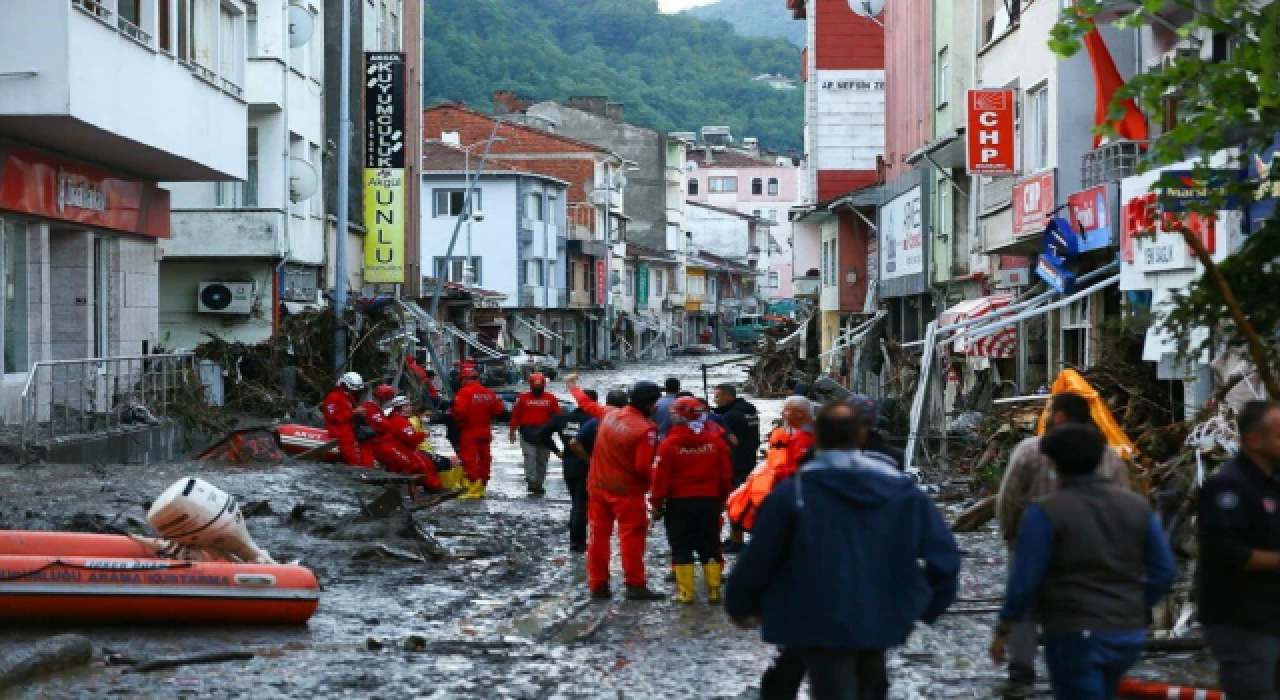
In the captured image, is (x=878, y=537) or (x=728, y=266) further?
(x=728, y=266)

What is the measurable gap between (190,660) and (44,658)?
0.82 meters

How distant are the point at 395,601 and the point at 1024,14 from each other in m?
15.3

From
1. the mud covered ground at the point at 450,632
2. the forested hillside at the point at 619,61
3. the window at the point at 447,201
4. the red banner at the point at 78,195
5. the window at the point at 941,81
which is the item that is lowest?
the mud covered ground at the point at 450,632

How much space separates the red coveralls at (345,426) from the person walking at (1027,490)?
1360 centimetres

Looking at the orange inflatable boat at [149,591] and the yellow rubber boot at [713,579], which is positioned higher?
the orange inflatable boat at [149,591]

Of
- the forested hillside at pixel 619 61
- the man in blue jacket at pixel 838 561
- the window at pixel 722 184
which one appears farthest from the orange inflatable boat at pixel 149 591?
the window at pixel 722 184

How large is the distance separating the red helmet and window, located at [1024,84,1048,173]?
12665 millimetres

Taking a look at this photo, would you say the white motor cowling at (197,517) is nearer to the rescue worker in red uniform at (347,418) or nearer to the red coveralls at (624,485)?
the red coveralls at (624,485)

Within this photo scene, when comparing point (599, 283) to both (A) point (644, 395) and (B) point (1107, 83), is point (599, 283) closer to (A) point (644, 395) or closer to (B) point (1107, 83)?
(B) point (1107, 83)

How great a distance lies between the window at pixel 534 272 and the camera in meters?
77.1

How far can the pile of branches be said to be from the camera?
3038cm

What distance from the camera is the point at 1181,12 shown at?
61.8 ft

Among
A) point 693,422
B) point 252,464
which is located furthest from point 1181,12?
point 252,464

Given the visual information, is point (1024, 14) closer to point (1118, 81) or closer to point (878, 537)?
point (1118, 81)
